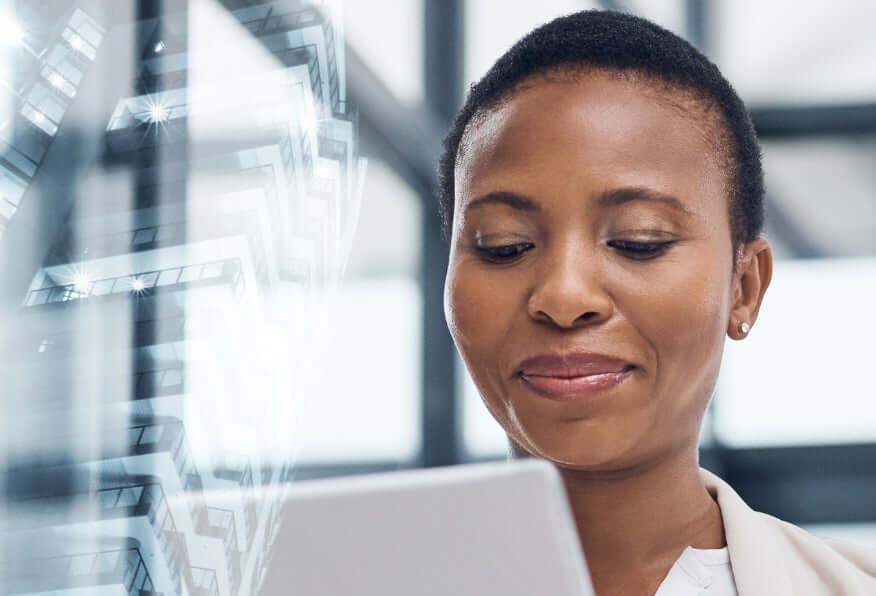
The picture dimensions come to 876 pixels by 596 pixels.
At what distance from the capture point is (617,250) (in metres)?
0.53

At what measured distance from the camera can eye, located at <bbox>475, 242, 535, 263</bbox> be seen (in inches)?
21.4

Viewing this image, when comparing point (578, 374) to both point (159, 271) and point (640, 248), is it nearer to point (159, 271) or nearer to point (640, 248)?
point (640, 248)

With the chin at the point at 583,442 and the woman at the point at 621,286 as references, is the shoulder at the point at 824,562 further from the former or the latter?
the chin at the point at 583,442

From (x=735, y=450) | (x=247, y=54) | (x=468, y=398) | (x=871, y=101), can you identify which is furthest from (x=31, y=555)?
(x=871, y=101)

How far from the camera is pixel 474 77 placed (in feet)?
6.47

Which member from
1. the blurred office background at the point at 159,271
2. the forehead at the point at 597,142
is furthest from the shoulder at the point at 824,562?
the blurred office background at the point at 159,271

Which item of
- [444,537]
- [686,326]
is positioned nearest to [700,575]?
[686,326]

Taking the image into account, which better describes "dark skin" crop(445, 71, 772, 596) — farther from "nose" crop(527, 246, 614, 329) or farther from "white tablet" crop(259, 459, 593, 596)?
"white tablet" crop(259, 459, 593, 596)

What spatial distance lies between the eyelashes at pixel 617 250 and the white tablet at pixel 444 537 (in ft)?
0.95

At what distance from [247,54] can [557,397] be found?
567mm

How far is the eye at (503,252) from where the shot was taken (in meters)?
0.54

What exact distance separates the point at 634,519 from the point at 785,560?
3.7 inches

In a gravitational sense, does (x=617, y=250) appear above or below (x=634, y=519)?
above

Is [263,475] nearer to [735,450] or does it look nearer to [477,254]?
[477,254]
